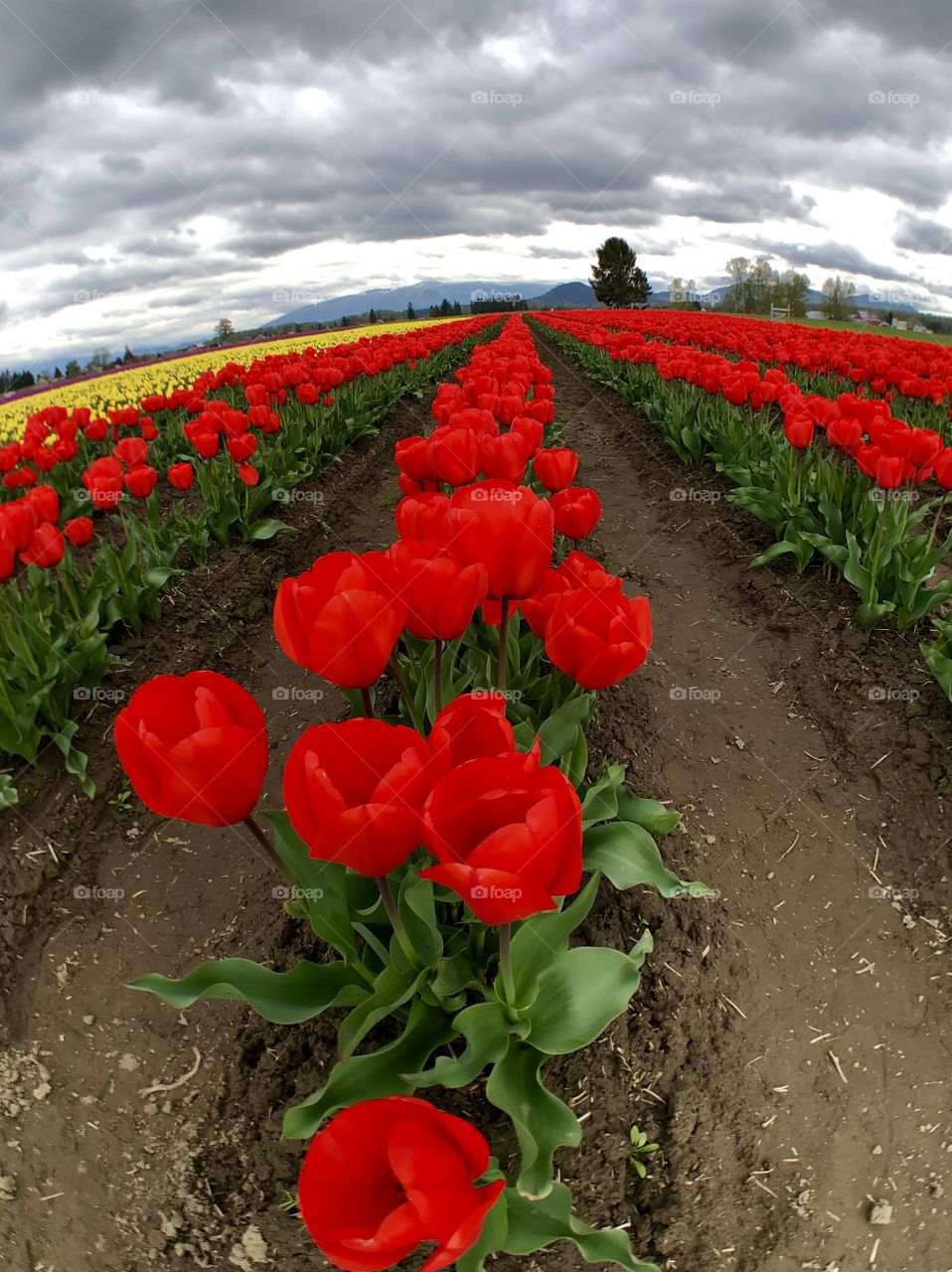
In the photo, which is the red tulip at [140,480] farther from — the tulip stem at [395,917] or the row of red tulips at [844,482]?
the row of red tulips at [844,482]

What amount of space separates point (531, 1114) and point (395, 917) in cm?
58

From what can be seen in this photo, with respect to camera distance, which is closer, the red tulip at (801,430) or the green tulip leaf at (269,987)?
the green tulip leaf at (269,987)

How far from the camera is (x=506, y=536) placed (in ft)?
7.01

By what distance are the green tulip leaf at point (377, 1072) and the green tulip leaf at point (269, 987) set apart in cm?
18

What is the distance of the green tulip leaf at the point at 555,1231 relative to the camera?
1.66 meters

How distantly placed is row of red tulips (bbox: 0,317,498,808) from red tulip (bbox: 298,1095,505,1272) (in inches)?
125

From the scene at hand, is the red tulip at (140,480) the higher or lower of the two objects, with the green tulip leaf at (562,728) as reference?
higher

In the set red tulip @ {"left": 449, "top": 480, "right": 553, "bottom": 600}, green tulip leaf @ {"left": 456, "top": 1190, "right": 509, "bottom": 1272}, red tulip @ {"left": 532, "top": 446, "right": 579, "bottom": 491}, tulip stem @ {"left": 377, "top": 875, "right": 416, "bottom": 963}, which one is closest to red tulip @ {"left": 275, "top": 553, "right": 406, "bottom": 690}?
red tulip @ {"left": 449, "top": 480, "right": 553, "bottom": 600}

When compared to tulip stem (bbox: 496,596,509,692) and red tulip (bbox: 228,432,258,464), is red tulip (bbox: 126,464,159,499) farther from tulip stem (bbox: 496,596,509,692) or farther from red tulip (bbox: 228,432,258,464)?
tulip stem (bbox: 496,596,509,692)

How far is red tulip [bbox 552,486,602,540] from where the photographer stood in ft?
10.4

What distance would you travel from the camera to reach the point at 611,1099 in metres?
2.39

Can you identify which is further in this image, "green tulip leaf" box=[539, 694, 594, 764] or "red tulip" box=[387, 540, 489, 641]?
"green tulip leaf" box=[539, 694, 594, 764]

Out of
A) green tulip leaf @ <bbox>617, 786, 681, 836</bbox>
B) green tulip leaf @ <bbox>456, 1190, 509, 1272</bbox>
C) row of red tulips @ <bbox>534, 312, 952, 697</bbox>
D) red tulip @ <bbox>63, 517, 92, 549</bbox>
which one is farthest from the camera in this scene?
red tulip @ <bbox>63, 517, 92, 549</bbox>

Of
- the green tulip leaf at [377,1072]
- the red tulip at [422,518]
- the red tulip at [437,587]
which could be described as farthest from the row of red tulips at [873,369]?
the green tulip leaf at [377,1072]
